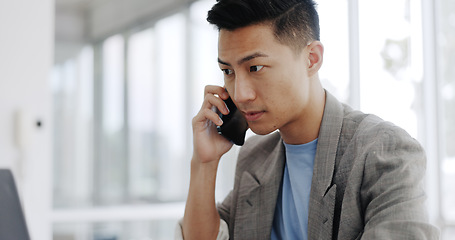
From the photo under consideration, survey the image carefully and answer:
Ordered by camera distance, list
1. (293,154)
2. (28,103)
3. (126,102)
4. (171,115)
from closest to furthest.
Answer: (293,154)
(28,103)
(126,102)
(171,115)

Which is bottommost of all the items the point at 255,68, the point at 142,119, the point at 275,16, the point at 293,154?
the point at 293,154

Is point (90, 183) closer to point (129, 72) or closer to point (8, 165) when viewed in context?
Result: point (8, 165)

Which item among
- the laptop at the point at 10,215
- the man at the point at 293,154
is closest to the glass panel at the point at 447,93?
the man at the point at 293,154

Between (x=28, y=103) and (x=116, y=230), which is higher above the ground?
(x=28, y=103)

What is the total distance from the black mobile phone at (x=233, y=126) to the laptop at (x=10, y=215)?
0.59m

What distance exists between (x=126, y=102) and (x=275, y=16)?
1513mm

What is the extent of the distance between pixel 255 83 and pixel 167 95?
1534mm

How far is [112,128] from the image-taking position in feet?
8.27

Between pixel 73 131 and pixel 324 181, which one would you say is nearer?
pixel 324 181

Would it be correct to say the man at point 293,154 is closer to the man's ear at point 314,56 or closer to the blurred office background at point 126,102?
the man's ear at point 314,56

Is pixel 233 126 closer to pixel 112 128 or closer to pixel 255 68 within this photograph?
pixel 255 68

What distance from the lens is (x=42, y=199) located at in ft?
8.01

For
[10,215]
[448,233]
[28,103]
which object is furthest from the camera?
[448,233]

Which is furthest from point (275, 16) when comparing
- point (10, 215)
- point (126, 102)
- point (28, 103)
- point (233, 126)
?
point (28, 103)
